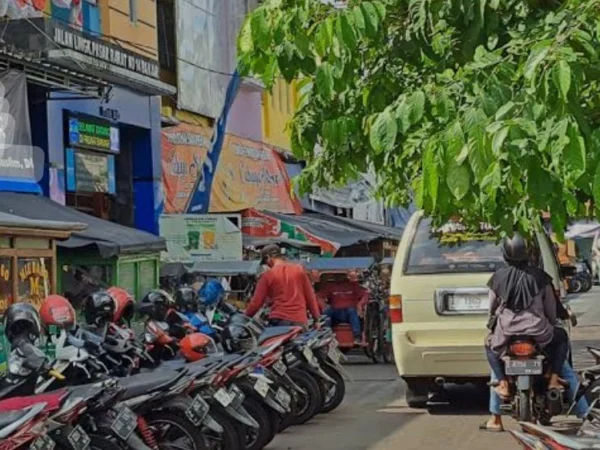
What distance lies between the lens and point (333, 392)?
1262 cm

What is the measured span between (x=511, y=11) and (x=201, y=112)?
63.4 ft

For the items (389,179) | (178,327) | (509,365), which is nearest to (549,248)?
(509,365)

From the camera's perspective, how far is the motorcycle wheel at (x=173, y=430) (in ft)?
28.1

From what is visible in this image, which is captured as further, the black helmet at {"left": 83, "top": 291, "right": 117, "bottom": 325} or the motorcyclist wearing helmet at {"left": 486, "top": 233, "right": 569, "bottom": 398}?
the motorcyclist wearing helmet at {"left": 486, "top": 233, "right": 569, "bottom": 398}

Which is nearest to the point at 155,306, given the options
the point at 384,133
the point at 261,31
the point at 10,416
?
the point at 10,416

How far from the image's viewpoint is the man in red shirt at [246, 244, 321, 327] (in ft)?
43.2

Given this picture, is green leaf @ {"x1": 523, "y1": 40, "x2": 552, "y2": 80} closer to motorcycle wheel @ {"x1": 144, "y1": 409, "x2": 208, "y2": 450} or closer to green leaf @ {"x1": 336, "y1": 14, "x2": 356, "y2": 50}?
green leaf @ {"x1": 336, "y1": 14, "x2": 356, "y2": 50}

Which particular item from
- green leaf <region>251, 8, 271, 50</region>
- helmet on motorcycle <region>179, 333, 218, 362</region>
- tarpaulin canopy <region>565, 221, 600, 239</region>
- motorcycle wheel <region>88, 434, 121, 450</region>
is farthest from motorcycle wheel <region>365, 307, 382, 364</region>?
green leaf <region>251, 8, 271, 50</region>

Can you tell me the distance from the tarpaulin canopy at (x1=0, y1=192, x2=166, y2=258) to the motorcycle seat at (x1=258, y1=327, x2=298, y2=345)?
3994 millimetres

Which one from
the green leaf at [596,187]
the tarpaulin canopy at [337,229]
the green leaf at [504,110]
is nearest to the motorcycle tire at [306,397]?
the green leaf at [504,110]

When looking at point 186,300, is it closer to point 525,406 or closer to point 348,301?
point 525,406

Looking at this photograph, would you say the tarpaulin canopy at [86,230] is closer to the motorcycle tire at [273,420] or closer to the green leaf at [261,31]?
the motorcycle tire at [273,420]

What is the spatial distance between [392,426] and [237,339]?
1697mm

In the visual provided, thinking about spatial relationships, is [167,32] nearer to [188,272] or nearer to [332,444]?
[188,272]
